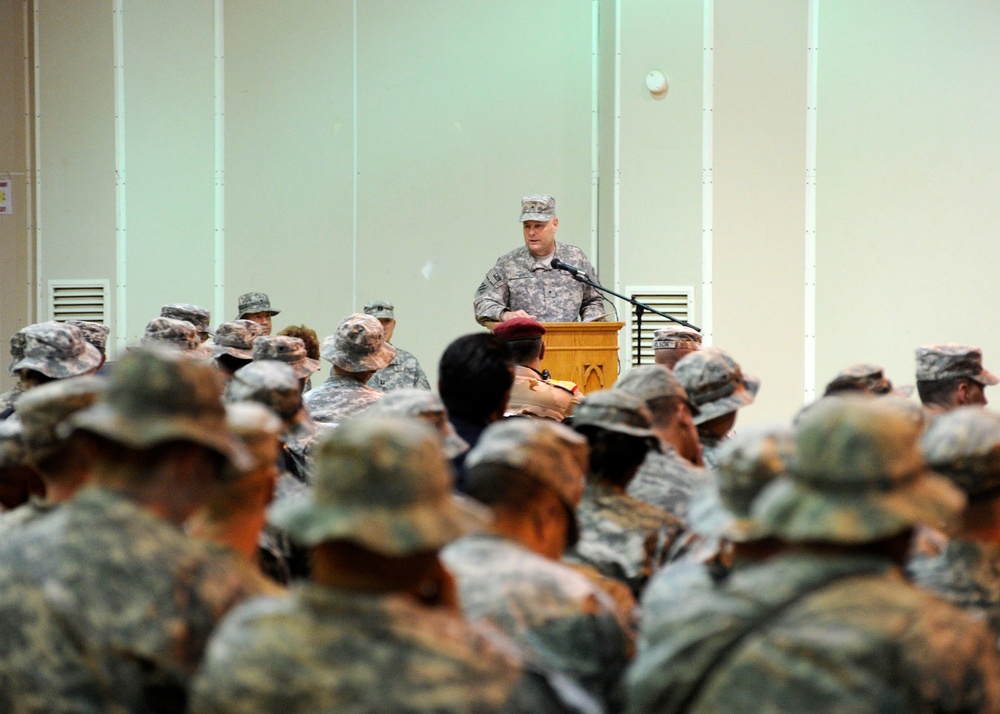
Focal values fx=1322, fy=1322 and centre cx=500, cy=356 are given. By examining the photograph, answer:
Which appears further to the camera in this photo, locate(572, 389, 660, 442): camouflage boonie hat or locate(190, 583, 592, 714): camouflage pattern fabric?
locate(572, 389, 660, 442): camouflage boonie hat

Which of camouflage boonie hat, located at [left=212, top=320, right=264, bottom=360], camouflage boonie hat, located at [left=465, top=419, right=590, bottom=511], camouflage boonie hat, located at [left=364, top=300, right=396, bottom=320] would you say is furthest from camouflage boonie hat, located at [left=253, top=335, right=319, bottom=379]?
camouflage boonie hat, located at [left=364, top=300, right=396, bottom=320]

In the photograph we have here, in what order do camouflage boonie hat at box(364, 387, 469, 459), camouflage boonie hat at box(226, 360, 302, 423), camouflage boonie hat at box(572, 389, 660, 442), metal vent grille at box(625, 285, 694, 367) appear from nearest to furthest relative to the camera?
camouflage boonie hat at box(572, 389, 660, 442) → camouflage boonie hat at box(364, 387, 469, 459) → camouflage boonie hat at box(226, 360, 302, 423) → metal vent grille at box(625, 285, 694, 367)

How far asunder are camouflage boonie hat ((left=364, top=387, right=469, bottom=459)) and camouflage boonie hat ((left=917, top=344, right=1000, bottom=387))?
88.8 inches

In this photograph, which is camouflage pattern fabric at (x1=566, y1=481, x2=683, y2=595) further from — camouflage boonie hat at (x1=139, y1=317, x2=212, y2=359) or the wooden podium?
the wooden podium

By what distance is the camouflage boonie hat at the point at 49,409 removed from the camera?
9.30 feet

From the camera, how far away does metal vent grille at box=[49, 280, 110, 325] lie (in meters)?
10.2

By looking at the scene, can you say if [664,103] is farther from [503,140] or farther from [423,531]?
[423,531]

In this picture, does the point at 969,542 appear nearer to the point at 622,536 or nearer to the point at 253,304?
the point at 622,536

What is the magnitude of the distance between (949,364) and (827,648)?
365 centimetres

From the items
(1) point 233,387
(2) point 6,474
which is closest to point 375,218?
(1) point 233,387

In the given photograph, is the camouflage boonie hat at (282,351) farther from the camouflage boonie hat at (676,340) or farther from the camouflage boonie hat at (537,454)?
the camouflage boonie hat at (537,454)

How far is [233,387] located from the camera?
4.02 metres

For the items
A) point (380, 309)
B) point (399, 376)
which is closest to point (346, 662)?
point (399, 376)

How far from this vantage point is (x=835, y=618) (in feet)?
5.76
